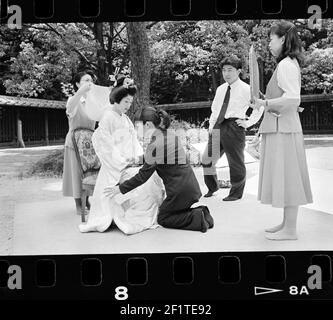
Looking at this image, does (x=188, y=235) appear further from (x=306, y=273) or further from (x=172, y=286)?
(x=306, y=273)

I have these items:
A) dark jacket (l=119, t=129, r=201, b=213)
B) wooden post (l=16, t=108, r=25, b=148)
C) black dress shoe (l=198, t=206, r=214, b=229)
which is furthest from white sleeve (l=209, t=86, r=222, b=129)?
wooden post (l=16, t=108, r=25, b=148)

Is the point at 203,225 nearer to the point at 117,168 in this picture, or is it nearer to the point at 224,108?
the point at 117,168

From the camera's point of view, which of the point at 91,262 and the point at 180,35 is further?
the point at 180,35

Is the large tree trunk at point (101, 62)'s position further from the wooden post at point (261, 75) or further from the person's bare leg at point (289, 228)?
the person's bare leg at point (289, 228)

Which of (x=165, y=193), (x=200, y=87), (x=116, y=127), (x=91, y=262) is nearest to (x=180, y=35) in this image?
(x=200, y=87)

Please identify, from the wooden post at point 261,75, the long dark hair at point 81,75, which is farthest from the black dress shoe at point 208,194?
the long dark hair at point 81,75

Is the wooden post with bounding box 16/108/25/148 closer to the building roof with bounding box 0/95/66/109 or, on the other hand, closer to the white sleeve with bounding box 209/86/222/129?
the building roof with bounding box 0/95/66/109

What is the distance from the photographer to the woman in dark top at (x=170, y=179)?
151 inches

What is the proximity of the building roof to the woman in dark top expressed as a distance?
2.93 feet

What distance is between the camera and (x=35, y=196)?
4016 mm

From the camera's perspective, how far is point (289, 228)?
369cm

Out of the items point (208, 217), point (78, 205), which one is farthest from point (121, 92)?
point (208, 217)

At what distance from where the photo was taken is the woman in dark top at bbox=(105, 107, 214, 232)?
12.6 feet

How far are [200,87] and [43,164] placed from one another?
1440 mm
